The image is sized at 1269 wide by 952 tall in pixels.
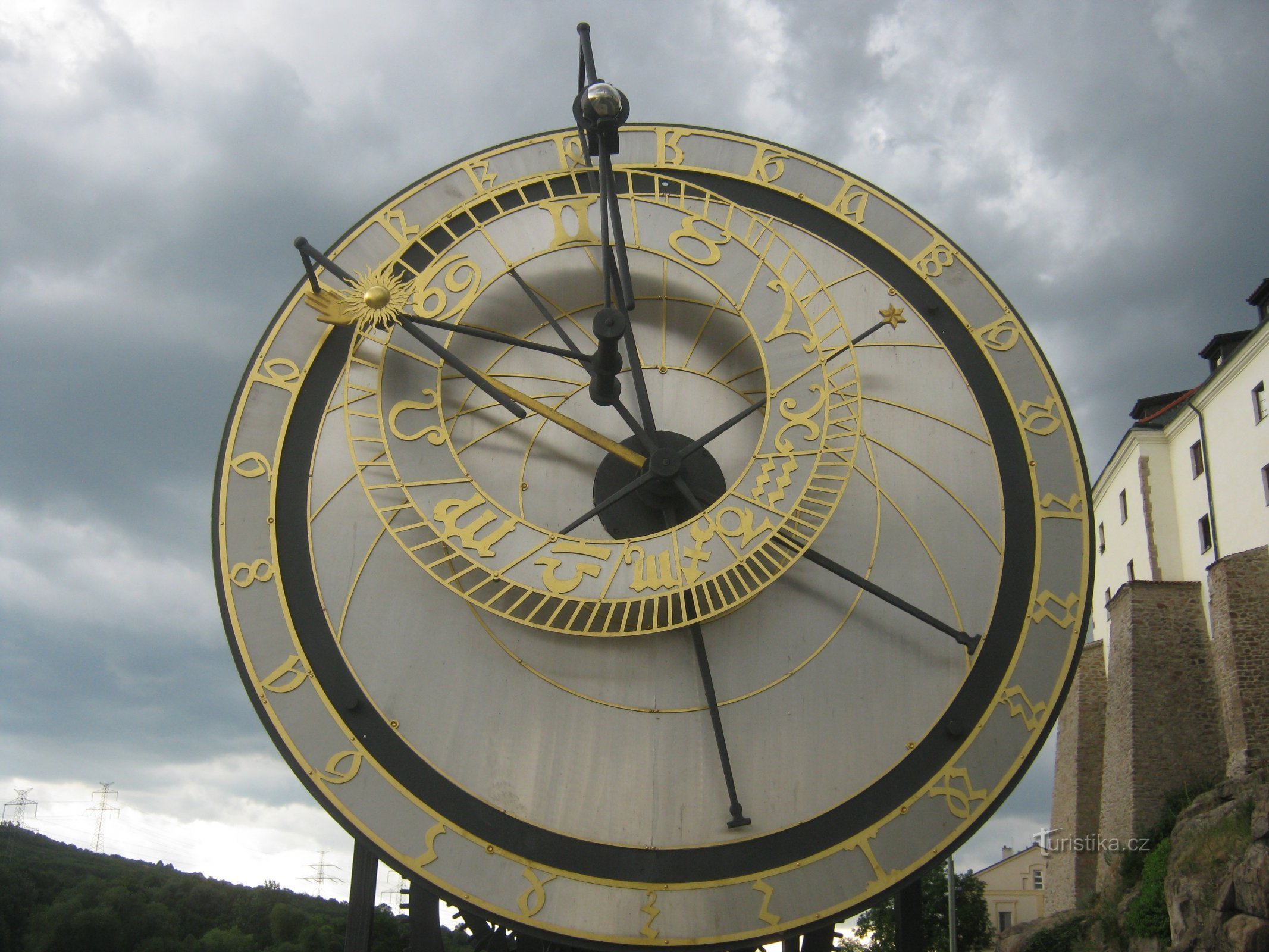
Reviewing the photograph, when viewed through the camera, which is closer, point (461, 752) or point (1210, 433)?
point (461, 752)

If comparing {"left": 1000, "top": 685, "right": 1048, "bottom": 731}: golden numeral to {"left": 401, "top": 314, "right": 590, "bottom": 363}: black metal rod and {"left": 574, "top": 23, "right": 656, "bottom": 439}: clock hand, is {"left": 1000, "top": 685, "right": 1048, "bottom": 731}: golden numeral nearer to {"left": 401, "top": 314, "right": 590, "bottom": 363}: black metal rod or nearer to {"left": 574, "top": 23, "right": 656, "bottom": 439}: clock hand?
{"left": 574, "top": 23, "right": 656, "bottom": 439}: clock hand

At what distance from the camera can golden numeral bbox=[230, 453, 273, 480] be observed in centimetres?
717

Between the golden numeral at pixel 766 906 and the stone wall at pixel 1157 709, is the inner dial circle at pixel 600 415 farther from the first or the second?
the stone wall at pixel 1157 709

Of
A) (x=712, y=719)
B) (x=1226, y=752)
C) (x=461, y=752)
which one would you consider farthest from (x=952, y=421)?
(x=1226, y=752)

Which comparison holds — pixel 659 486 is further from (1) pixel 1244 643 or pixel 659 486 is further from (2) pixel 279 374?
(1) pixel 1244 643

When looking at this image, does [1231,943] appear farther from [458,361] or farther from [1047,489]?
[458,361]

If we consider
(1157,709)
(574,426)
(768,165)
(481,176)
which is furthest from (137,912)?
(768,165)

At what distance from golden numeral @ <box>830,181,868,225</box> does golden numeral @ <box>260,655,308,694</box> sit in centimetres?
499

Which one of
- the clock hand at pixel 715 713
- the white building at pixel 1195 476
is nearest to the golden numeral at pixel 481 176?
the clock hand at pixel 715 713

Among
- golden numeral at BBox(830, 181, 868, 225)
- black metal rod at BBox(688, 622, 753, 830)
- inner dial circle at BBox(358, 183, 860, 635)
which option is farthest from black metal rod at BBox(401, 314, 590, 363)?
golden numeral at BBox(830, 181, 868, 225)

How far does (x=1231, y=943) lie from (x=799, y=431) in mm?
14284

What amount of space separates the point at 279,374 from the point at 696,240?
297 centimetres

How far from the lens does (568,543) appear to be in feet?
21.7

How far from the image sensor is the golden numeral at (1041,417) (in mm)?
7715
